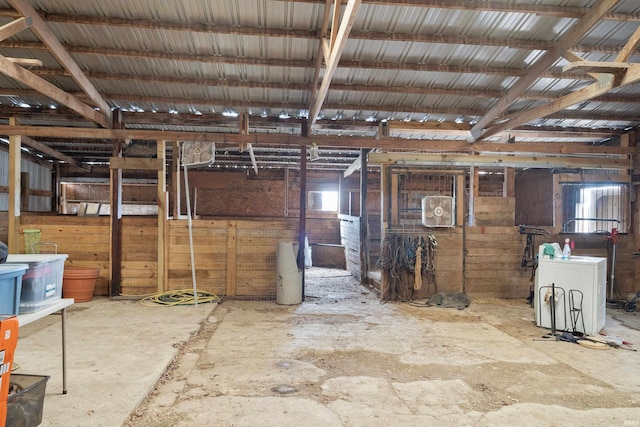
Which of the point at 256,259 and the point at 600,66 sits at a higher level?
the point at 600,66

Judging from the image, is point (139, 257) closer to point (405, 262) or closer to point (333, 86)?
point (333, 86)

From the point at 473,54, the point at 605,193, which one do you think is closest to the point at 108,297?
the point at 473,54

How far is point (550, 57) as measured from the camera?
4336 mm

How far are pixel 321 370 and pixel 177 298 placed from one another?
3.17 metres

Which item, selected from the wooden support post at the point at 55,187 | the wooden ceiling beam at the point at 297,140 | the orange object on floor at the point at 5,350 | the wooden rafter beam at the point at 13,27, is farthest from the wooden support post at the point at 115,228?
the wooden support post at the point at 55,187

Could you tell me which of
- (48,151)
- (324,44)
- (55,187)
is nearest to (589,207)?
(324,44)

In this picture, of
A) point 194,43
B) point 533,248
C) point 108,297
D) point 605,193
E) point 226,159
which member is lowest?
point 108,297

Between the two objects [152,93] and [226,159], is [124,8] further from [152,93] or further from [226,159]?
[226,159]

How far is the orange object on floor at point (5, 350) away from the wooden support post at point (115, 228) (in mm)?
4630

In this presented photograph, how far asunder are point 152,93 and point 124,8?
67.0 inches

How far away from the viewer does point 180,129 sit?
693 cm

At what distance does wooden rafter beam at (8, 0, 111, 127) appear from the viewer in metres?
3.73

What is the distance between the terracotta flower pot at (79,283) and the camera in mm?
5539

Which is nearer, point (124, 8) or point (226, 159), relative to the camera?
point (124, 8)
